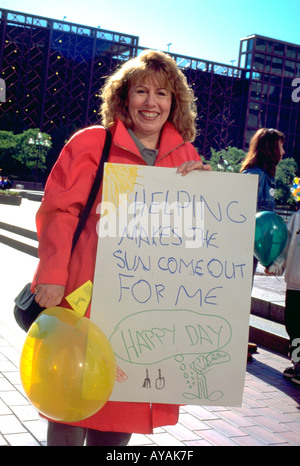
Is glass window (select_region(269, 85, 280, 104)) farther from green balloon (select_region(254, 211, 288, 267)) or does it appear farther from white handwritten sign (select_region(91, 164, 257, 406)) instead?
white handwritten sign (select_region(91, 164, 257, 406))

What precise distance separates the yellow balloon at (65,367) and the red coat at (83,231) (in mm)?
180

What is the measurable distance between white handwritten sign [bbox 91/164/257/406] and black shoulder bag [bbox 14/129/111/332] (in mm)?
50

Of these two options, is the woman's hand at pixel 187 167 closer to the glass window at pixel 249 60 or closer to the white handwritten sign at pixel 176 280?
the white handwritten sign at pixel 176 280

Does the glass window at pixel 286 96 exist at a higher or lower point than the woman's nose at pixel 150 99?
higher

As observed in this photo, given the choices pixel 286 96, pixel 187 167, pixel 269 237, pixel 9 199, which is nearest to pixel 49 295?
pixel 187 167

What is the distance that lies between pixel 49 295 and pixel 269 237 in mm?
973

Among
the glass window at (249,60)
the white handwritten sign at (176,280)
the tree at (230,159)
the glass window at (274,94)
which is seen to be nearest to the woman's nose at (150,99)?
the white handwritten sign at (176,280)

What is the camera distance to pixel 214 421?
11.2 ft

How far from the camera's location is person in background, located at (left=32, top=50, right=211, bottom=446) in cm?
184

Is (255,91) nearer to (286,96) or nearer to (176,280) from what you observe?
(286,96)

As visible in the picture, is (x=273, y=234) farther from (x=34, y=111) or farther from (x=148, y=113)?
(x=34, y=111)

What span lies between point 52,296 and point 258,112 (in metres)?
74.7

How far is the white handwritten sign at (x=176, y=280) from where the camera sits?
6.10ft
